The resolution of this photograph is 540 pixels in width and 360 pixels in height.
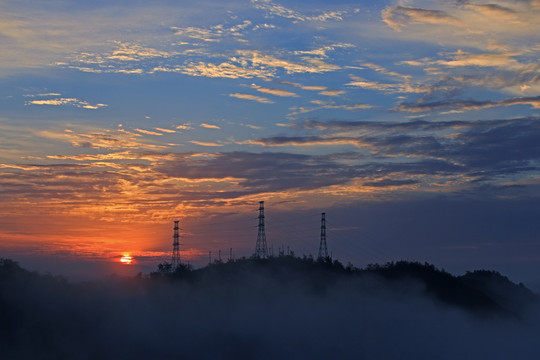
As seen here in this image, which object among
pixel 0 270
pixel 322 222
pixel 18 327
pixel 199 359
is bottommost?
pixel 199 359

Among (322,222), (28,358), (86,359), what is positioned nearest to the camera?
(28,358)

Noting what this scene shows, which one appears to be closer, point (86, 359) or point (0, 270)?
point (86, 359)

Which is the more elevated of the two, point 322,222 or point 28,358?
Answer: point 322,222

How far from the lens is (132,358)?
14188cm

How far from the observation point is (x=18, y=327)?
132125mm

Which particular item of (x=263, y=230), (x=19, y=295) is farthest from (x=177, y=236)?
(x=19, y=295)

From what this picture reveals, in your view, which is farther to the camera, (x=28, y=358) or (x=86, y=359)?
(x=86, y=359)

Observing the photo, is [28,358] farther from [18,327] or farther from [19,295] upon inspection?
[19,295]

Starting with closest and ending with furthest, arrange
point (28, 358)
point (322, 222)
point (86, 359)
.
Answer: point (28, 358) < point (86, 359) < point (322, 222)

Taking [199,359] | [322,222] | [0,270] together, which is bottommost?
[199,359]

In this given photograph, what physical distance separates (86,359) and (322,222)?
54778 millimetres

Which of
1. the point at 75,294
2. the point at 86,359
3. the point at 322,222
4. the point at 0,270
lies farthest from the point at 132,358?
the point at 322,222

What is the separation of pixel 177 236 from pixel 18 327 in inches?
1479

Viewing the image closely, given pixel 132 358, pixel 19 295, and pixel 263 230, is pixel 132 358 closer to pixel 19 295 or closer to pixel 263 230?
pixel 19 295
